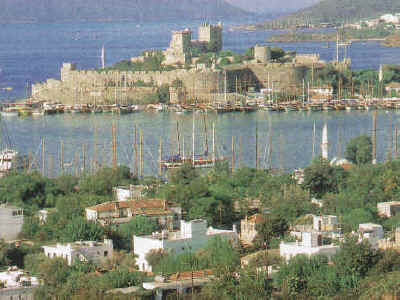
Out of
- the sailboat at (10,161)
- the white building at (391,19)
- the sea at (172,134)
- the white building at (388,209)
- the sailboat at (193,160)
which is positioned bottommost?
the white building at (391,19)

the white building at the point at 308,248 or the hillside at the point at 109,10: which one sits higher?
the white building at the point at 308,248

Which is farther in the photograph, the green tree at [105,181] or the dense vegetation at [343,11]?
the dense vegetation at [343,11]

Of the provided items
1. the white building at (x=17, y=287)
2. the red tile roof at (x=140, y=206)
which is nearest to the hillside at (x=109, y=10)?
the red tile roof at (x=140, y=206)

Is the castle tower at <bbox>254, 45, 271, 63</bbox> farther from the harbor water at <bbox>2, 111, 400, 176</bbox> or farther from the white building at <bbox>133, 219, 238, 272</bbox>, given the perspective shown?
the white building at <bbox>133, 219, 238, 272</bbox>

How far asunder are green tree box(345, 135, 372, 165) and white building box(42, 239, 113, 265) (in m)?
11.0

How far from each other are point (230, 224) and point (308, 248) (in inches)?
129

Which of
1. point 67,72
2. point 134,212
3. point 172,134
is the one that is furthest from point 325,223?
point 67,72

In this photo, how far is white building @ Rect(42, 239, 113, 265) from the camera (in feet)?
57.8

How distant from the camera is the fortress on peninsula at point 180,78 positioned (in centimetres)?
4688

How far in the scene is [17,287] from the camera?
1619cm

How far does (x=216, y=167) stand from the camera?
89.0 feet

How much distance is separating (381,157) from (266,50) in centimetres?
2232

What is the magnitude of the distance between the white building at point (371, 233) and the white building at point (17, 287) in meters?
3.74

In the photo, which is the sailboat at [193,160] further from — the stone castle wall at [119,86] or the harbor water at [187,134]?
the stone castle wall at [119,86]
